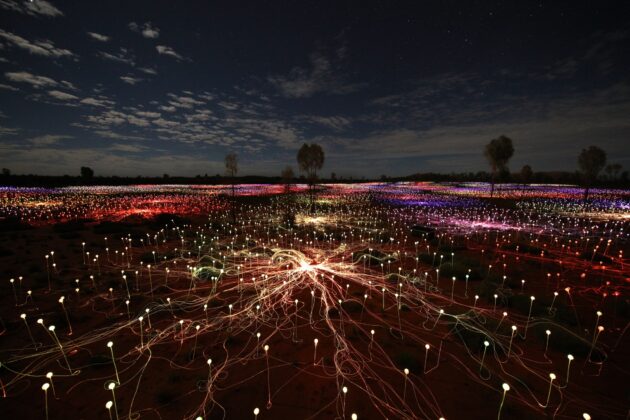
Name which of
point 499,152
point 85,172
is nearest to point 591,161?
point 499,152

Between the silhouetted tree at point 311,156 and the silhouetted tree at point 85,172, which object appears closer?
the silhouetted tree at point 311,156

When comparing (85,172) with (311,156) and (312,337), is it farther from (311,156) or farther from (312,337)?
(312,337)

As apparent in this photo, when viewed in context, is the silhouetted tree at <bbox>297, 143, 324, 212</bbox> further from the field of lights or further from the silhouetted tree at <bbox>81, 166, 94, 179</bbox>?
the silhouetted tree at <bbox>81, 166, 94, 179</bbox>

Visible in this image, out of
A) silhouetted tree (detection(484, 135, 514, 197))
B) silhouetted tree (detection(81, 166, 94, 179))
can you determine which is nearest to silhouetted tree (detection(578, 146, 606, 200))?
silhouetted tree (detection(484, 135, 514, 197))

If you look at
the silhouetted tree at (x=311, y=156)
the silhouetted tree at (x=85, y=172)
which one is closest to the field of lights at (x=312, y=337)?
the silhouetted tree at (x=311, y=156)

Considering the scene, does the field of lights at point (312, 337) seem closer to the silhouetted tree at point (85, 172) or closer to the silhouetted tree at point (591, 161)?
the silhouetted tree at point (591, 161)

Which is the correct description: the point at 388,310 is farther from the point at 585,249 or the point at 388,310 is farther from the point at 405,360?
the point at 585,249
